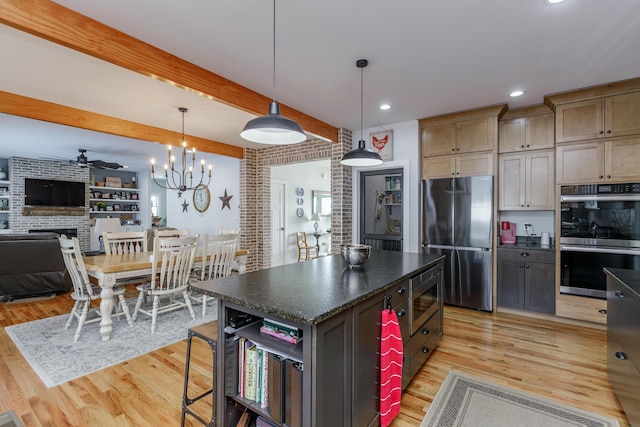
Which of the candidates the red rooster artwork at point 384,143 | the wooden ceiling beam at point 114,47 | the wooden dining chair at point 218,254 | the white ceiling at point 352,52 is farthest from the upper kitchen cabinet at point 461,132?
the wooden dining chair at point 218,254

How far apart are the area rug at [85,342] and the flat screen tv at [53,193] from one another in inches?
223

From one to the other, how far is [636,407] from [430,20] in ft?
8.89

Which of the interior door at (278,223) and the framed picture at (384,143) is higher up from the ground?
the framed picture at (384,143)

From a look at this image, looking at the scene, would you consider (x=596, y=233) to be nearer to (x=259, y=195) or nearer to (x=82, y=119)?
(x=259, y=195)

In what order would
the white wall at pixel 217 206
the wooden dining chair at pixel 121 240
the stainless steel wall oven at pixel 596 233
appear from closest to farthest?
the stainless steel wall oven at pixel 596 233
the wooden dining chair at pixel 121 240
the white wall at pixel 217 206

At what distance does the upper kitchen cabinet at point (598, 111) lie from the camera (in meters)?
3.15

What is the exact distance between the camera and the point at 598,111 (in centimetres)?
330

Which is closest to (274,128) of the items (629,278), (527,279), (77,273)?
(629,278)

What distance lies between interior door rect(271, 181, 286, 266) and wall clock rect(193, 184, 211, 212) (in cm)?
169

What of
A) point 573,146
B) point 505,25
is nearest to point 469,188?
point 573,146

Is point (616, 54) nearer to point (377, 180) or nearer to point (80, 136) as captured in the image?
point (377, 180)

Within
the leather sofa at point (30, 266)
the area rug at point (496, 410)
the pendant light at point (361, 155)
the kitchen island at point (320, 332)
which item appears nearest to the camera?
the kitchen island at point (320, 332)

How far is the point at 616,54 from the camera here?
260 cm

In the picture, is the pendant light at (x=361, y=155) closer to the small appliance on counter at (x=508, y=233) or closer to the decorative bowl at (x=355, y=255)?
the decorative bowl at (x=355, y=255)
